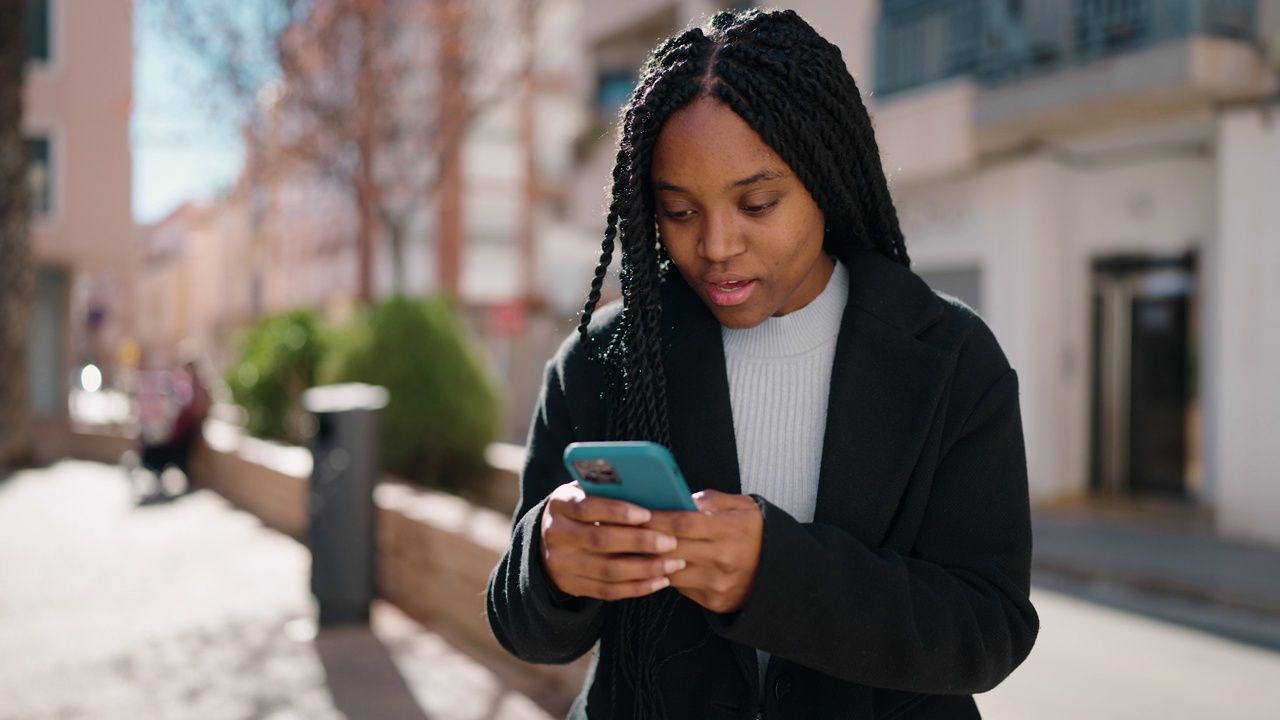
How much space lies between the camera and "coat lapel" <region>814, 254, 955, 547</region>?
5.16 feet

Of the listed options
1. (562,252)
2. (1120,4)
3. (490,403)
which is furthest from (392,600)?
(562,252)

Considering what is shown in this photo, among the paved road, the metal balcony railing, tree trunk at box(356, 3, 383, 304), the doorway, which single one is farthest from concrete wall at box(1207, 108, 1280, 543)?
tree trunk at box(356, 3, 383, 304)

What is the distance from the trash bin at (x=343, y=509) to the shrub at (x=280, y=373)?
21.6ft

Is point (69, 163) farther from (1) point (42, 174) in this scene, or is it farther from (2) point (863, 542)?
(2) point (863, 542)

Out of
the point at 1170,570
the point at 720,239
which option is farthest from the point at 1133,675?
the point at 720,239

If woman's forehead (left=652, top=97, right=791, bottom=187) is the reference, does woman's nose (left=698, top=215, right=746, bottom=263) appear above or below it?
below

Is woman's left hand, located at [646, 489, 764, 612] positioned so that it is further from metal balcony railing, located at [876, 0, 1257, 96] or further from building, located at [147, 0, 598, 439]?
metal balcony railing, located at [876, 0, 1257, 96]

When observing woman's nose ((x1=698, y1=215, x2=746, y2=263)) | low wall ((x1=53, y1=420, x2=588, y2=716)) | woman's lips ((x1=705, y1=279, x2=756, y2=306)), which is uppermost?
woman's nose ((x1=698, y1=215, x2=746, y2=263))

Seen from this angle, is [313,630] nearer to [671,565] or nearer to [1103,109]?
[671,565]

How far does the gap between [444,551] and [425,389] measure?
2913 millimetres

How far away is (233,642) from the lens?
5688 millimetres

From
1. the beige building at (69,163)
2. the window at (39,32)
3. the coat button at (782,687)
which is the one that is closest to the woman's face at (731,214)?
the coat button at (782,687)

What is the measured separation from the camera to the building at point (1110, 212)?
35.1ft

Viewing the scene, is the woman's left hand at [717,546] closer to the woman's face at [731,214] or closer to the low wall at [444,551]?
the woman's face at [731,214]
